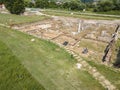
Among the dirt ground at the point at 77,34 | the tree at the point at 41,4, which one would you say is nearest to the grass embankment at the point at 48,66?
the dirt ground at the point at 77,34

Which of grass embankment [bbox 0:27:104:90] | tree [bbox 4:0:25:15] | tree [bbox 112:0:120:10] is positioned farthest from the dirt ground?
tree [bbox 112:0:120:10]

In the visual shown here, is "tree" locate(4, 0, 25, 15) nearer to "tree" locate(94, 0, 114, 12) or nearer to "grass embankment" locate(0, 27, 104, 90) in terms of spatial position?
"grass embankment" locate(0, 27, 104, 90)

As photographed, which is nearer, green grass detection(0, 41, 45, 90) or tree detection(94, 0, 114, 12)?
green grass detection(0, 41, 45, 90)

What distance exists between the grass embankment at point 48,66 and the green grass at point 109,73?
3.39 ft

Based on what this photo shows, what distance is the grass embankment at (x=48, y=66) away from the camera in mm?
8281

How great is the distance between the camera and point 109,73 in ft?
32.7

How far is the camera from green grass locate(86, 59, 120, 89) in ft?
29.9

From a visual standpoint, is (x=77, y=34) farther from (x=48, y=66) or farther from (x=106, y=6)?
(x=106, y=6)

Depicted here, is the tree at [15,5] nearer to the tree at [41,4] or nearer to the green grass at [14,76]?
the green grass at [14,76]

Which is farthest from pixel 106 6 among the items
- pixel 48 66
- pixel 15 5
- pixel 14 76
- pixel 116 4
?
pixel 14 76

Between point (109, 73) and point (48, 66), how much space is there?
11.4 ft

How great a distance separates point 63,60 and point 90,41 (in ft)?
35.7

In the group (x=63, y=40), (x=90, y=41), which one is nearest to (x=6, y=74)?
(x=63, y=40)

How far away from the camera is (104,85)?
850cm
